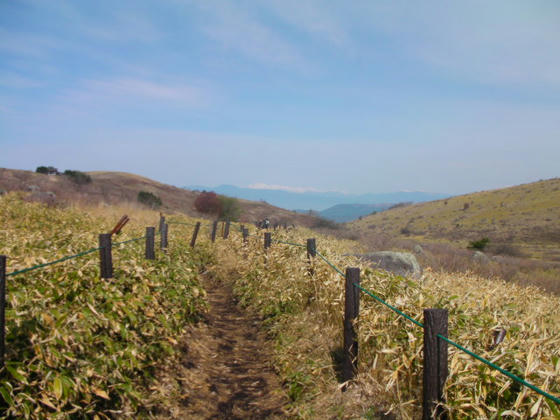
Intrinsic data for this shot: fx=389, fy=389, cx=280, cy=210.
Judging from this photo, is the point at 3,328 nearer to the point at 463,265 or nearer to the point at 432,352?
the point at 432,352

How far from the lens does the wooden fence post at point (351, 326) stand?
13.5 ft

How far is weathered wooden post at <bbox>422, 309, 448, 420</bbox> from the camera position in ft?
8.55

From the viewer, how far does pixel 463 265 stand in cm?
1814

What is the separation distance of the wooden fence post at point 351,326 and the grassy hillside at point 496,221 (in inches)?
1179

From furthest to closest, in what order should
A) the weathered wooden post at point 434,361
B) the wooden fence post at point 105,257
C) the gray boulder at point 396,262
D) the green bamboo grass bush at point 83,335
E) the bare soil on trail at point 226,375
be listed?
1. the gray boulder at point 396,262
2. the wooden fence post at point 105,257
3. the bare soil on trail at point 226,375
4. the green bamboo grass bush at point 83,335
5. the weathered wooden post at point 434,361

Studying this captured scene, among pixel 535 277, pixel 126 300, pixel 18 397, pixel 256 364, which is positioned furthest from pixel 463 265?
pixel 18 397

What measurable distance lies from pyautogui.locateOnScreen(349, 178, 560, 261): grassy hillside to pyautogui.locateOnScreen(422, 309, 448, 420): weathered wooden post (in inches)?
1224

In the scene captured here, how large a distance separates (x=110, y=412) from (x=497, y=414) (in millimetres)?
3093

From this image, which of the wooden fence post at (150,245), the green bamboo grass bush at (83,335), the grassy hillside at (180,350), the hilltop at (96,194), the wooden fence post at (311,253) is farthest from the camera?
the hilltop at (96,194)

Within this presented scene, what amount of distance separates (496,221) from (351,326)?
56.5 metres

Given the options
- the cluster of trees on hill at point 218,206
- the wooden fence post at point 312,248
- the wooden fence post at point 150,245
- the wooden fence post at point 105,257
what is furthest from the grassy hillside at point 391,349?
the cluster of trees on hill at point 218,206

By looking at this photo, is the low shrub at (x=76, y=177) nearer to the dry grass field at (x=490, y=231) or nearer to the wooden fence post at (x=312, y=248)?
the dry grass field at (x=490, y=231)

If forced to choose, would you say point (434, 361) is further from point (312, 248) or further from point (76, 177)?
point (76, 177)

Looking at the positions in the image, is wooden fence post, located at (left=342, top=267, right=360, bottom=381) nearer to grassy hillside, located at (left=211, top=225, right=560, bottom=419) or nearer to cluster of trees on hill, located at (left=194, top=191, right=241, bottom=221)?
grassy hillside, located at (left=211, top=225, right=560, bottom=419)
